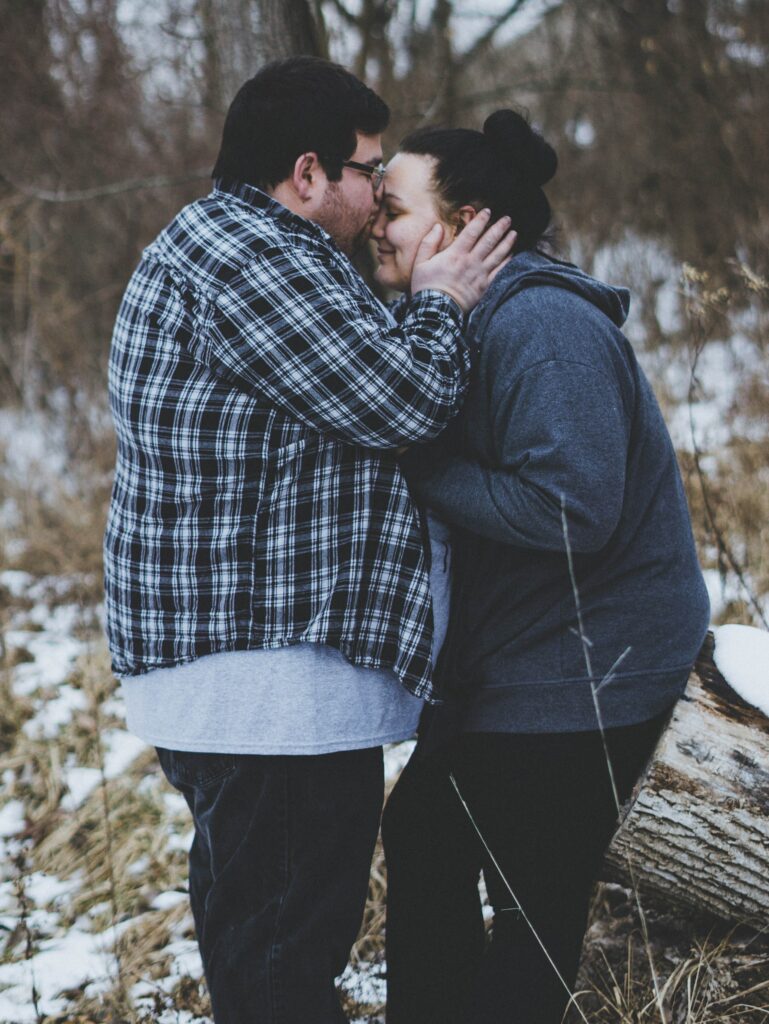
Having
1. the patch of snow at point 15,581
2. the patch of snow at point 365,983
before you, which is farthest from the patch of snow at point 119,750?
the patch of snow at point 15,581

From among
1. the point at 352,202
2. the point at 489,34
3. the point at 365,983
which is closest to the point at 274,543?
the point at 352,202

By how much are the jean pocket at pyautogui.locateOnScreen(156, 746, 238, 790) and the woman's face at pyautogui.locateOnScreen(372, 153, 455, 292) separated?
1135 mm

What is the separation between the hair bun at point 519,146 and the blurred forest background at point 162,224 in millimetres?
649

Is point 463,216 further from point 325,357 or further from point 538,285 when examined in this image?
point 325,357

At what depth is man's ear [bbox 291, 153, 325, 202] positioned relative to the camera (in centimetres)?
179

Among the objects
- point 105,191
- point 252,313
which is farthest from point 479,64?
point 252,313

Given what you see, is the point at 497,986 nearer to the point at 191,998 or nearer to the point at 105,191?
the point at 191,998

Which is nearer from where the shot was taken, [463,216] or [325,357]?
[325,357]

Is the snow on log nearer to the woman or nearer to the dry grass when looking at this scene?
the woman

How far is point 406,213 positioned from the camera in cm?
193

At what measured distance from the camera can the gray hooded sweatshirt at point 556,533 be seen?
5.41 feet

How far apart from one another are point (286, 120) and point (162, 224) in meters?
6.37

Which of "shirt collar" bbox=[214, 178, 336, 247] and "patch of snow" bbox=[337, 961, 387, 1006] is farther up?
"shirt collar" bbox=[214, 178, 336, 247]

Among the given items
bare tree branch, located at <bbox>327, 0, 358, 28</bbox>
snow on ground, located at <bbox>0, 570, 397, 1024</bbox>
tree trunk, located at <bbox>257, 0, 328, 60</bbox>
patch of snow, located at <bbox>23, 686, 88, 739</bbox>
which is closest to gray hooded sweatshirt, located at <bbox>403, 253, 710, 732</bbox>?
snow on ground, located at <bbox>0, 570, 397, 1024</bbox>
